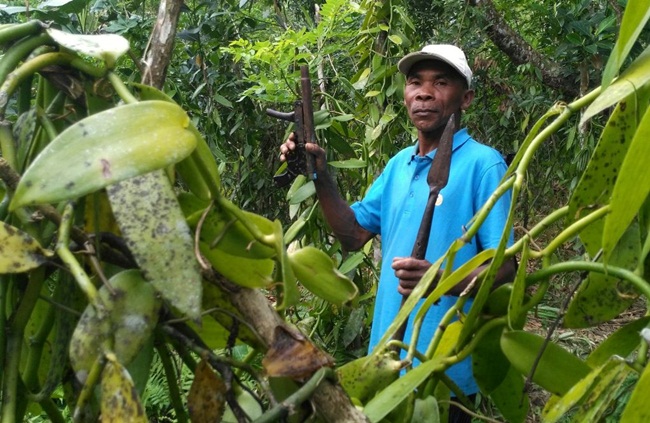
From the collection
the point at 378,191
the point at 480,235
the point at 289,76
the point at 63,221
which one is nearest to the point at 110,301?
the point at 63,221

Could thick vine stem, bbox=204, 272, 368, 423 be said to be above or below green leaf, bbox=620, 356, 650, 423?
below

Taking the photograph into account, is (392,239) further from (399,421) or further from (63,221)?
(63,221)

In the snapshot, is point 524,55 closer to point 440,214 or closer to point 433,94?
point 433,94

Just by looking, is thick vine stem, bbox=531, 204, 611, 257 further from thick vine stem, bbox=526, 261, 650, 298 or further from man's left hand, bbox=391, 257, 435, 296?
man's left hand, bbox=391, 257, 435, 296

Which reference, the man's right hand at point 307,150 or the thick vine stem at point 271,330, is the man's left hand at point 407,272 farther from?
the thick vine stem at point 271,330

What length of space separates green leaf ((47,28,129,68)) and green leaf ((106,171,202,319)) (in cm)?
7

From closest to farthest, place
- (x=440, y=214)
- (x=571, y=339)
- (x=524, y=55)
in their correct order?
(x=440, y=214) → (x=571, y=339) → (x=524, y=55)

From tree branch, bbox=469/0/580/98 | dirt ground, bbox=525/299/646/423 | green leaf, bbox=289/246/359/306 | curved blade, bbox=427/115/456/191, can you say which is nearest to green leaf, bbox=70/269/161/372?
green leaf, bbox=289/246/359/306

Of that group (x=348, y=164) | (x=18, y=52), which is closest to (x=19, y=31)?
(x=18, y=52)

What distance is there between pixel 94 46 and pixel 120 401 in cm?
16

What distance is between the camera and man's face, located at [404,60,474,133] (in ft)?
4.47

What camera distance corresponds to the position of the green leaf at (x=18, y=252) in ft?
0.92

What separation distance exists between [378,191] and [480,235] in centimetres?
32

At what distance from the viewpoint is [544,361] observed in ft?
1.30
